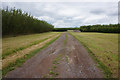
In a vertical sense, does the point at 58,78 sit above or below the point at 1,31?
below

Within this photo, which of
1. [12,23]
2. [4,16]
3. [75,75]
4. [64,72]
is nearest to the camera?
[75,75]

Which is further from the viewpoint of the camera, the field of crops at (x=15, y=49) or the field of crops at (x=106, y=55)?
the field of crops at (x=15, y=49)

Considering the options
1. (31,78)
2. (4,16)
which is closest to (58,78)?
(31,78)

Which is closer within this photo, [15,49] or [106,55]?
[106,55]

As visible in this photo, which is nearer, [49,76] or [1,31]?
[49,76]

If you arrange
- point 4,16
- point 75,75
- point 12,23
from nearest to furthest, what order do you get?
point 75,75 < point 4,16 < point 12,23

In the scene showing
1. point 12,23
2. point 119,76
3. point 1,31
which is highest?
point 12,23

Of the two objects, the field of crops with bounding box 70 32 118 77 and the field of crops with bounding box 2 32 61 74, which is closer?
the field of crops with bounding box 70 32 118 77

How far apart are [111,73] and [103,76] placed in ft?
1.82

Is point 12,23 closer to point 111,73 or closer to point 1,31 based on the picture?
point 1,31

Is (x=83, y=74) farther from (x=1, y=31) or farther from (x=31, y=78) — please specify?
(x=1, y=31)

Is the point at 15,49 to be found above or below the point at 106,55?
above

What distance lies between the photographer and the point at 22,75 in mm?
3553

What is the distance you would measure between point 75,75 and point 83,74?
376 mm
